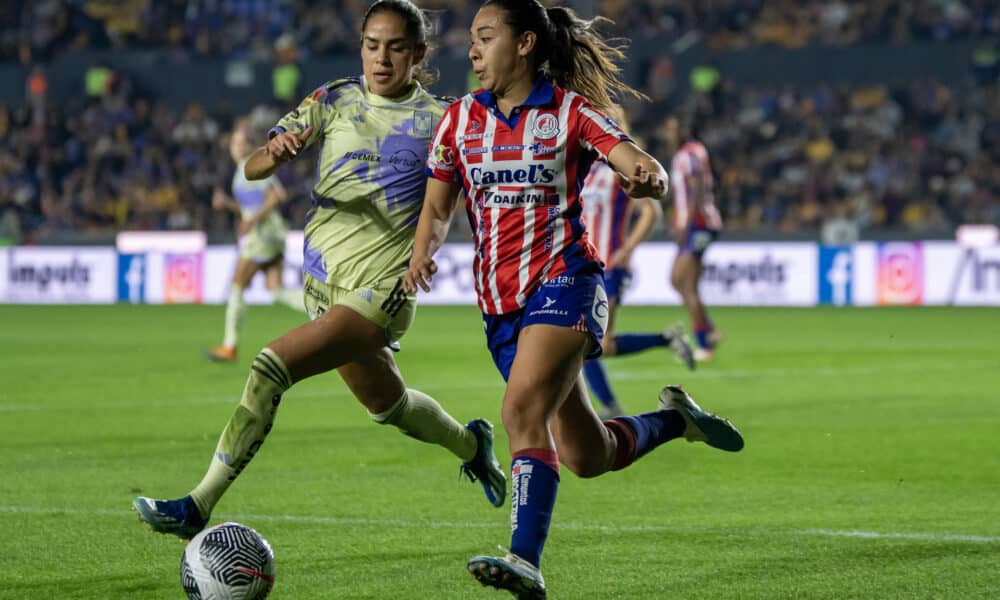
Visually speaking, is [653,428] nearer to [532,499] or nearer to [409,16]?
[532,499]

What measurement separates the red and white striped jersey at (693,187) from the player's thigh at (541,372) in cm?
1068

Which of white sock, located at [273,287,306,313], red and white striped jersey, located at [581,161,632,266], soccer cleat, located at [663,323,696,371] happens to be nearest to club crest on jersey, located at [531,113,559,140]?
red and white striped jersey, located at [581,161,632,266]

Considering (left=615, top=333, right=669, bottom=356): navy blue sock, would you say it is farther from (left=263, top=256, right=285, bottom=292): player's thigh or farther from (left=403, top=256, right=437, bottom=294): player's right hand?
(left=403, top=256, right=437, bottom=294): player's right hand

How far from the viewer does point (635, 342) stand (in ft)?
41.7

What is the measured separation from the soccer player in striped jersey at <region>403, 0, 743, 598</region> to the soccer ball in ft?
2.72

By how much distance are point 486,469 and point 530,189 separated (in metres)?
2.28

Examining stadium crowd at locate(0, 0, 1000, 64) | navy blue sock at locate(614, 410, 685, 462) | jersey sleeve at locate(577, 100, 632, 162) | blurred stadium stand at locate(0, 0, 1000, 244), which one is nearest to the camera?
jersey sleeve at locate(577, 100, 632, 162)

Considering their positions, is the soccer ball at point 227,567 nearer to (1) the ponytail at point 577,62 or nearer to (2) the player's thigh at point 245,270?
(1) the ponytail at point 577,62

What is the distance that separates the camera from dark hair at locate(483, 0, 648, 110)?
5902 millimetres

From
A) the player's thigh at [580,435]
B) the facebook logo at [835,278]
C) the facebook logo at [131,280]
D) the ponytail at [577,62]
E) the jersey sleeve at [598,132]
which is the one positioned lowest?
the facebook logo at [131,280]

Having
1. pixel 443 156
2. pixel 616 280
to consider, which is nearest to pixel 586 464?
pixel 443 156

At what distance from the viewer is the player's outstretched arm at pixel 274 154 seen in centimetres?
629

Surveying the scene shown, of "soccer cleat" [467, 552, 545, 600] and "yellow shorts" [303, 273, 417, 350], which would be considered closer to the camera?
"soccer cleat" [467, 552, 545, 600]

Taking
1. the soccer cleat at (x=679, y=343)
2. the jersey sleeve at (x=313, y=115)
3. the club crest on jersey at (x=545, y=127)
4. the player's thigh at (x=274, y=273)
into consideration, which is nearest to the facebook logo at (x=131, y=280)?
the player's thigh at (x=274, y=273)
